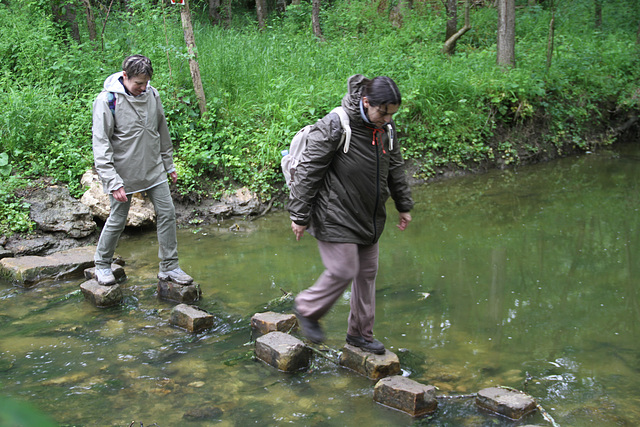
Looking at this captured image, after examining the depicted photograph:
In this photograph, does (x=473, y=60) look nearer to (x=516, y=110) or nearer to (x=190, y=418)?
(x=516, y=110)

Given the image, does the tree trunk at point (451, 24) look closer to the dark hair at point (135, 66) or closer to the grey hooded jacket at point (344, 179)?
the dark hair at point (135, 66)

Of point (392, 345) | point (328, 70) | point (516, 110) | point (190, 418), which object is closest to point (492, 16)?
point (516, 110)

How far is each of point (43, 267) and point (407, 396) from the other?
14.2 feet

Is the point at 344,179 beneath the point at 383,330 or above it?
above

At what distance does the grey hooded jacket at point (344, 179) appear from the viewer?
3543 millimetres

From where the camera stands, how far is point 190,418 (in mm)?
3346

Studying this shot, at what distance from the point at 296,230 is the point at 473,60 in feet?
33.3

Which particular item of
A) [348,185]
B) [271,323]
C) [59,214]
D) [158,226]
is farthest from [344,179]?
[59,214]

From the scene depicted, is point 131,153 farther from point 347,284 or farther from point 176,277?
point 347,284

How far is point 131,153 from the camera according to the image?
16.7 feet

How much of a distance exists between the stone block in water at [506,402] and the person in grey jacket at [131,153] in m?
3.01

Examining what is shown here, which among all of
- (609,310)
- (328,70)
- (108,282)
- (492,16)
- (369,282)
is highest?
(492,16)

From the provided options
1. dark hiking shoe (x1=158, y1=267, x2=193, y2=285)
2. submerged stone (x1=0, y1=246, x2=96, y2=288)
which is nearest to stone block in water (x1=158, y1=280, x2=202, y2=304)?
dark hiking shoe (x1=158, y1=267, x2=193, y2=285)

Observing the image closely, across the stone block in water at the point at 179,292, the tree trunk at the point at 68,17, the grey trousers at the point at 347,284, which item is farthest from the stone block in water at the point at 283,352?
the tree trunk at the point at 68,17
